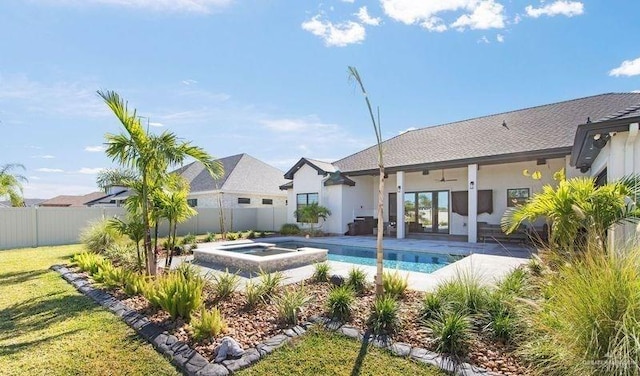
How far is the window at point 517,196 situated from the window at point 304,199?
37.9 feet

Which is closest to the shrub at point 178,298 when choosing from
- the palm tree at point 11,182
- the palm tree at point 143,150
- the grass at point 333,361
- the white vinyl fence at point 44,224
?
the grass at point 333,361

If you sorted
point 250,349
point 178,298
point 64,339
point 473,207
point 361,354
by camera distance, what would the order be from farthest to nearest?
point 473,207 < point 178,298 < point 64,339 < point 250,349 < point 361,354

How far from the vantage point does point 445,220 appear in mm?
19281

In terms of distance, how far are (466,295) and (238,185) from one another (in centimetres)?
2440

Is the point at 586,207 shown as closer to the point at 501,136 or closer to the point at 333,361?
the point at 333,361

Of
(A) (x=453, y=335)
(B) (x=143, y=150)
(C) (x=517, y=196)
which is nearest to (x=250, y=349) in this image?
(A) (x=453, y=335)

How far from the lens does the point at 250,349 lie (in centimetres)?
427

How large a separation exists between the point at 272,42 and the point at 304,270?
873 cm

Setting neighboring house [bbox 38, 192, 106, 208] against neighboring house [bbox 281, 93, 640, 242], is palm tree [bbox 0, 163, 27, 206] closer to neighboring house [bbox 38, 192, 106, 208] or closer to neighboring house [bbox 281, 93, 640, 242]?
neighboring house [bbox 281, 93, 640, 242]

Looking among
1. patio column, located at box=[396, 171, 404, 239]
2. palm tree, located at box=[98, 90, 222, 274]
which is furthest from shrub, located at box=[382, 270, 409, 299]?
patio column, located at box=[396, 171, 404, 239]

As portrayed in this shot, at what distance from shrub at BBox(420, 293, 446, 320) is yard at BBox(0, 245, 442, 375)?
1.19 m

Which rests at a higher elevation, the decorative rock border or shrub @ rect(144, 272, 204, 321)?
shrub @ rect(144, 272, 204, 321)

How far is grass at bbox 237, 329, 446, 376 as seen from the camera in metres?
3.76

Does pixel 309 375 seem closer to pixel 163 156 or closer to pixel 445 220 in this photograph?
pixel 163 156
